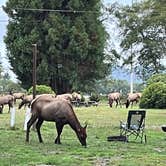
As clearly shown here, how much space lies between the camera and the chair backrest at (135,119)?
18.7 meters

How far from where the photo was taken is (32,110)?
17.7 m

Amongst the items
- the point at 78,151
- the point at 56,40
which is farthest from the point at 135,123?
the point at 56,40

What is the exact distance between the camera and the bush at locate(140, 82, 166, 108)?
4572 cm

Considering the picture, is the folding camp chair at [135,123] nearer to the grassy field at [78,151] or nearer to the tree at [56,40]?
the grassy field at [78,151]

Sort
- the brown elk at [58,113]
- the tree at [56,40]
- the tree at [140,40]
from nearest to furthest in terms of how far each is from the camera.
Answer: the brown elk at [58,113], the tree at [56,40], the tree at [140,40]

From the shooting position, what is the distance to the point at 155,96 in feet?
152

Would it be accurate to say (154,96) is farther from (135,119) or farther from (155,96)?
(135,119)

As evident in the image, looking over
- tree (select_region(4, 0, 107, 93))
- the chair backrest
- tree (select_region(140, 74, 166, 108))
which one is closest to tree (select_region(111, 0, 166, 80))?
tree (select_region(4, 0, 107, 93))

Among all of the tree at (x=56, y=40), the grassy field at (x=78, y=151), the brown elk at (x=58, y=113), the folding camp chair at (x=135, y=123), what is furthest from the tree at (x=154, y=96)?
the brown elk at (x=58, y=113)

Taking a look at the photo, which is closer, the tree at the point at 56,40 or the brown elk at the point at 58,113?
the brown elk at the point at 58,113

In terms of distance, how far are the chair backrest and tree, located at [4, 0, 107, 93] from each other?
37.5m

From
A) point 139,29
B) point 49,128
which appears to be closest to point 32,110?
point 49,128

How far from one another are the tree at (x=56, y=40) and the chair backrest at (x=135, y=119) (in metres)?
37.5

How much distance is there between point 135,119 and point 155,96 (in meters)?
27.7
